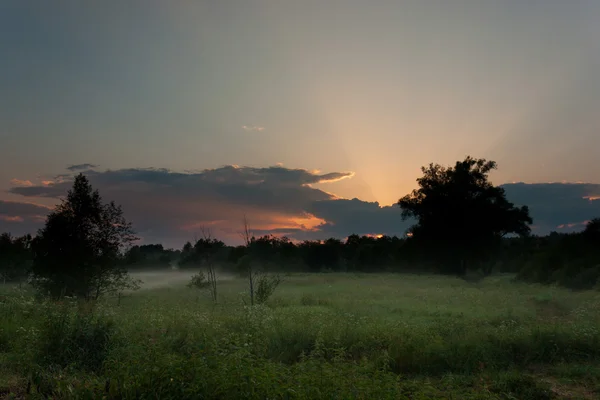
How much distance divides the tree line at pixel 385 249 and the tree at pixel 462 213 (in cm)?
12

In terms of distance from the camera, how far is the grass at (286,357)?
716 centimetres

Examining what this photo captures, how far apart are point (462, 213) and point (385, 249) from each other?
2784 cm

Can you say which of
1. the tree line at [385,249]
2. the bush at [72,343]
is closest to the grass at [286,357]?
the bush at [72,343]

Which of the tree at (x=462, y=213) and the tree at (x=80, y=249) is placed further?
the tree at (x=462, y=213)

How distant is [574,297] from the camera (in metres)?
26.0

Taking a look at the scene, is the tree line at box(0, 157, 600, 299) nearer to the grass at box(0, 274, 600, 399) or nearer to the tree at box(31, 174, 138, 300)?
the tree at box(31, 174, 138, 300)

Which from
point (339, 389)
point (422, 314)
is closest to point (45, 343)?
point (339, 389)

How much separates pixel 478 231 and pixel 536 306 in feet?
92.4

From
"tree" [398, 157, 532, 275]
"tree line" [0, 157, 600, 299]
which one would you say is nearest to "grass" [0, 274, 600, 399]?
"tree line" [0, 157, 600, 299]

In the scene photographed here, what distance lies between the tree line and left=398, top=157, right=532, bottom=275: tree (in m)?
0.12

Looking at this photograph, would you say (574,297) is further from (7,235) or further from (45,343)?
(7,235)

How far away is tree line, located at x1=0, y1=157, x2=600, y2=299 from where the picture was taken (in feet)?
97.0

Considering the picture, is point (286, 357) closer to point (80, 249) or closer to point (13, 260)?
point (80, 249)

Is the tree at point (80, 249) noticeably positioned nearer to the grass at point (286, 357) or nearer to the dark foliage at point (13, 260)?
the grass at point (286, 357)
